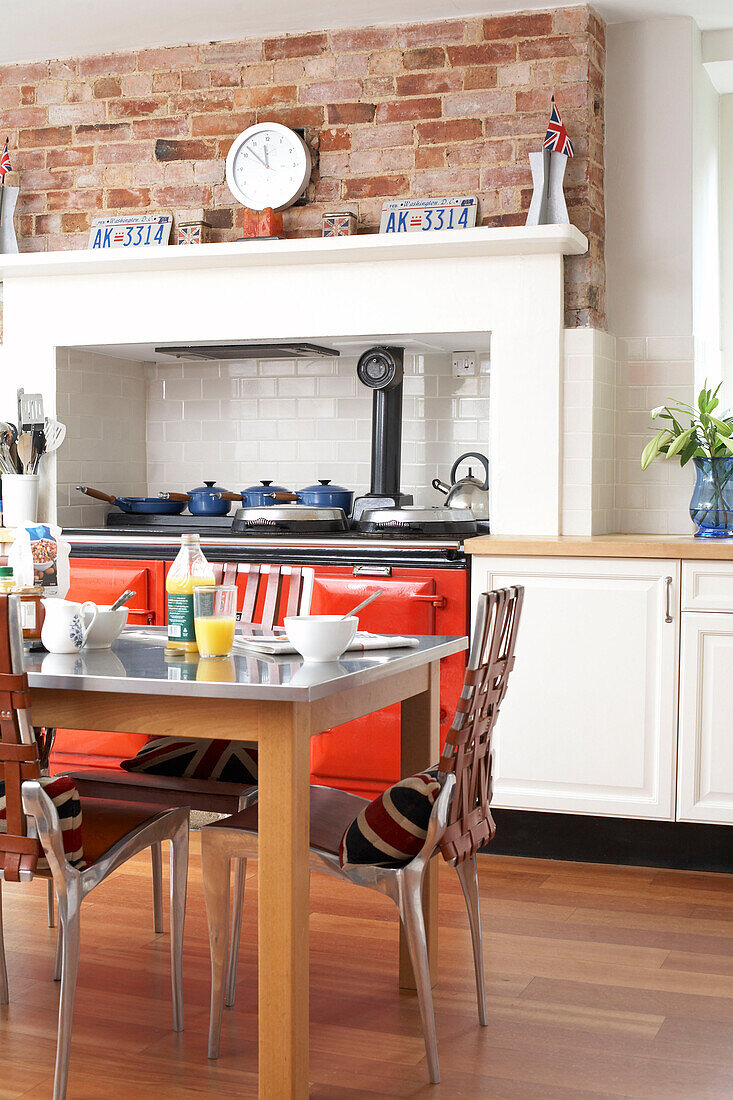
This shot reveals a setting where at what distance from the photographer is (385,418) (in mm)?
4430

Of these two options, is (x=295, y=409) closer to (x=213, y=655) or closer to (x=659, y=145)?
(x=659, y=145)

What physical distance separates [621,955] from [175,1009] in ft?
3.69

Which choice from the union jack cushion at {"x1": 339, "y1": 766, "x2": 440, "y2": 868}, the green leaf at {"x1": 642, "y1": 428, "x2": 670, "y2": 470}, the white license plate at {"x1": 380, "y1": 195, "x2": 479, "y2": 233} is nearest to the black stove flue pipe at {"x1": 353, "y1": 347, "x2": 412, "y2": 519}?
the white license plate at {"x1": 380, "y1": 195, "x2": 479, "y2": 233}

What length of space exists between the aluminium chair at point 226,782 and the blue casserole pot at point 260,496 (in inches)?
45.6

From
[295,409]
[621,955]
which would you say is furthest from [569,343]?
[621,955]

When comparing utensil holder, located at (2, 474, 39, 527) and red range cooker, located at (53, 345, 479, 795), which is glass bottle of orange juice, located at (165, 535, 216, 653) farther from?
utensil holder, located at (2, 474, 39, 527)

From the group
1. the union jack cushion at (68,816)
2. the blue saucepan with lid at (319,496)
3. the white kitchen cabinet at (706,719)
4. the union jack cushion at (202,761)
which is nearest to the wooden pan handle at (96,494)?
the blue saucepan with lid at (319,496)

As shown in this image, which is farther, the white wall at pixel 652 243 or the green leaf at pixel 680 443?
the white wall at pixel 652 243

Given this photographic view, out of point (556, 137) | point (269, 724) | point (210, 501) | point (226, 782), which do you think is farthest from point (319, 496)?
point (269, 724)

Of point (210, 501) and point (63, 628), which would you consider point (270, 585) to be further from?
point (210, 501)

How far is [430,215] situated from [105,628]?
7.28 ft

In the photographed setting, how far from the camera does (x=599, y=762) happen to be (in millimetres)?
3709

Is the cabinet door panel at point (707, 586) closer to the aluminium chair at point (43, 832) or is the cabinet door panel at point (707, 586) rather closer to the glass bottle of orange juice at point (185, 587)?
the glass bottle of orange juice at point (185, 587)

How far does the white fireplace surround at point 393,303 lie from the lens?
4039mm
